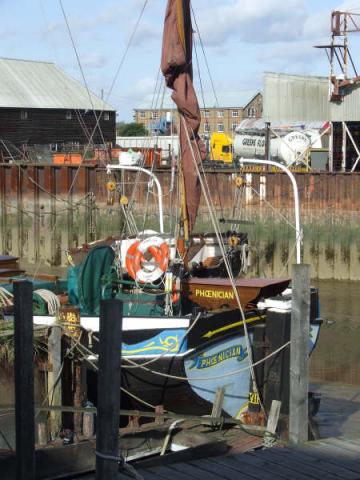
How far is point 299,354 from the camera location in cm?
1016

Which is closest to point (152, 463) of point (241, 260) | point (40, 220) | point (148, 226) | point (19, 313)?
point (19, 313)

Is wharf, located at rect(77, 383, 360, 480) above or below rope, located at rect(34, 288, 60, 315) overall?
below

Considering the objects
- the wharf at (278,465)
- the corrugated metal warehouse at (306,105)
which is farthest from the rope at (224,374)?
the corrugated metal warehouse at (306,105)

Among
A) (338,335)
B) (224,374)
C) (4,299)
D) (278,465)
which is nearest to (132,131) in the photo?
(338,335)

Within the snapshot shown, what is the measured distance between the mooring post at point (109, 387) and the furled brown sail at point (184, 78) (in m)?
10.0

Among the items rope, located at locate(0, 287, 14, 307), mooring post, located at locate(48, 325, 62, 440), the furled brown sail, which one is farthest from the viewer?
the furled brown sail

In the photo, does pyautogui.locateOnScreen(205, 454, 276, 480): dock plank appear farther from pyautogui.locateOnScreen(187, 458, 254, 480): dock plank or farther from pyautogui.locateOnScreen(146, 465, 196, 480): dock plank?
pyautogui.locateOnScreen(146, 465, 196, 480): dock plank

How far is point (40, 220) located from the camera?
37.2 metres

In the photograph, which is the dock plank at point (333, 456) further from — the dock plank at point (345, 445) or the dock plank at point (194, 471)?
the dock plank at point (194, 471)

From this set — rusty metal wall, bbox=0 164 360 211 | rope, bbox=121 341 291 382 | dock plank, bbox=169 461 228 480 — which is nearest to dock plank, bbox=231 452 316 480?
dock plank, bbox=169 461 228 480

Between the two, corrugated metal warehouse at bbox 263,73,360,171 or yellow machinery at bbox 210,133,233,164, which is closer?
corrugated metal warehouse at bbox 263,73,360,171

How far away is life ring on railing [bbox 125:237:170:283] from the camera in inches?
617

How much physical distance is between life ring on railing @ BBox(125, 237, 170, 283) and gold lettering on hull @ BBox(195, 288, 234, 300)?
2.43 feet

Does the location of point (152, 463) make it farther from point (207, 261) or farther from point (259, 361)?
point (207, 261)
